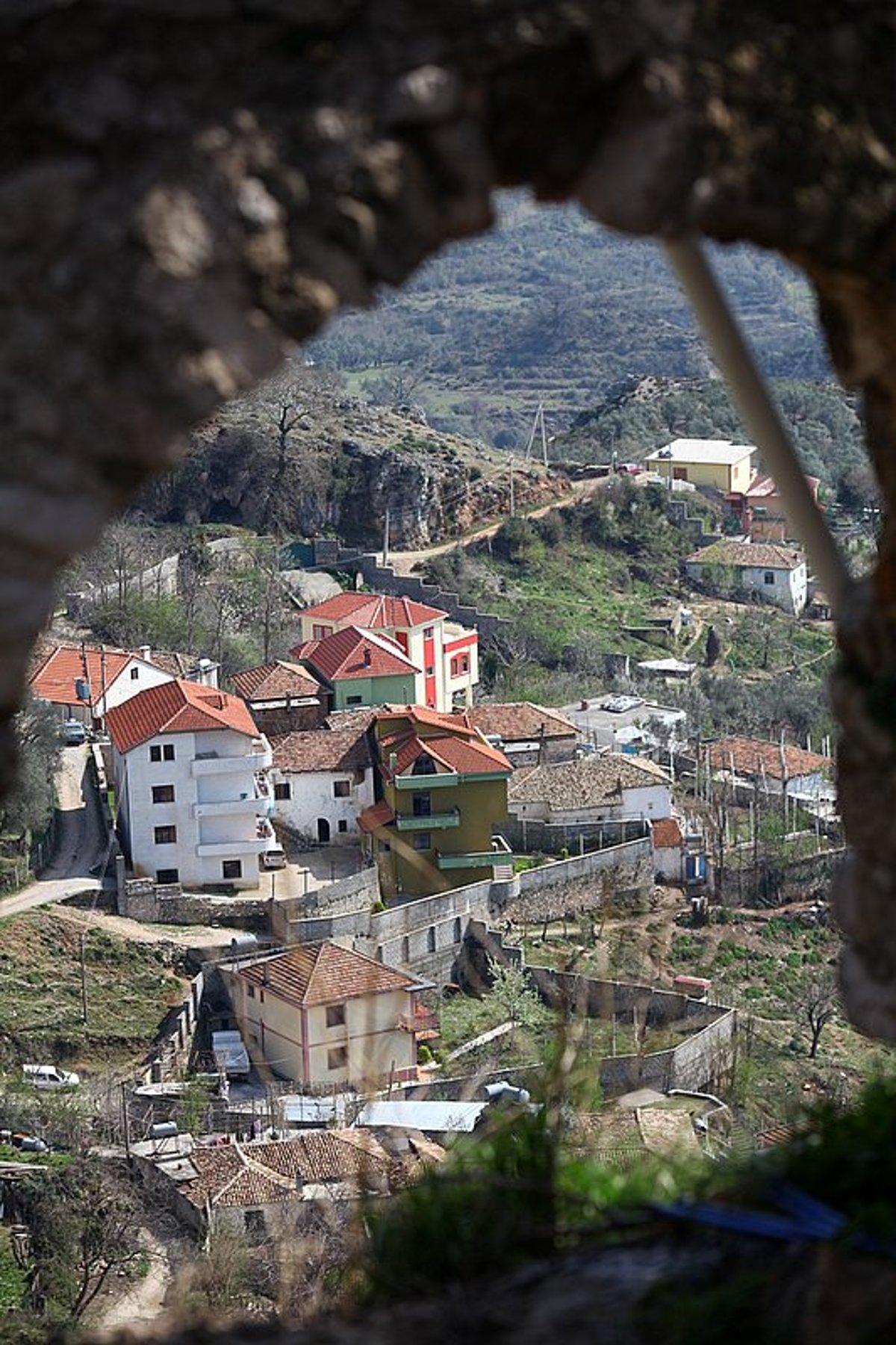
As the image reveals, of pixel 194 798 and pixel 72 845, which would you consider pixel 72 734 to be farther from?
pixel 194 798

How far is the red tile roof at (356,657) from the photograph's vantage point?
25734 millimetres

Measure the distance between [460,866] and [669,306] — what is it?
60.9 m

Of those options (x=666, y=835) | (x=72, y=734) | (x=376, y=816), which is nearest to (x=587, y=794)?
(x=666, y=835)

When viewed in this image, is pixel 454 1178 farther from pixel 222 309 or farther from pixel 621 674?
pixel 621 674

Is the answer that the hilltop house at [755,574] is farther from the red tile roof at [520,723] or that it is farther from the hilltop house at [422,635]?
the red tile roof at [520,723]

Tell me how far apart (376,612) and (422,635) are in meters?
0.80

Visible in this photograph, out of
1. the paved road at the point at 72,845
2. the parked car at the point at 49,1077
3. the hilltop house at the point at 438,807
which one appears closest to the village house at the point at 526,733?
the hilltop house at the point at 438,807

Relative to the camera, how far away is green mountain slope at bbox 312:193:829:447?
6644cm

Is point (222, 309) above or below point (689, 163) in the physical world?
below

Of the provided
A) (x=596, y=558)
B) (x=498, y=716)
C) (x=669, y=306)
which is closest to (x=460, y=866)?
(x=498, y=716)

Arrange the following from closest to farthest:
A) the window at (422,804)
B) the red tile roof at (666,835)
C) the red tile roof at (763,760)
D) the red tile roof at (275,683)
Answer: the window at (422,804) → the red tile roof at (666,835) → the red tile roof at (275,683) → the red tile roof at (763,760)

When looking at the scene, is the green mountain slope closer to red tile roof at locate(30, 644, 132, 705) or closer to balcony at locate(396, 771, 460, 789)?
red tile roof at locate(30, 644, 132, 705)

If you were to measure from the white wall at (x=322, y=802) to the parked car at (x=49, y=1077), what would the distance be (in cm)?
595

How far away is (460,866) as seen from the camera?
70.2 ft
